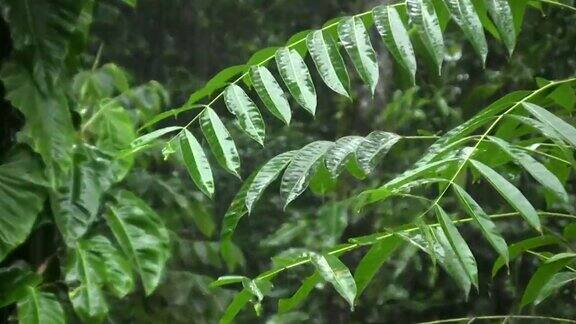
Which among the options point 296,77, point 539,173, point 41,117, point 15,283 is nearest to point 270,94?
point 296,77

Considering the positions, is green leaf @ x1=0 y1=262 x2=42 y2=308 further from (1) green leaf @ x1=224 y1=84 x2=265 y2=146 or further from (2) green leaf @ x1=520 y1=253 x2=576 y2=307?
(2) green leaf @ x1=520 y1=253 x2=576 y2=307

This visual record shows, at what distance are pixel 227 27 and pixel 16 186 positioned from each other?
1113 mm

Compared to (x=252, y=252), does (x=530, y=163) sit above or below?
above

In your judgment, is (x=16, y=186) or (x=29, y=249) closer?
(x=16, y=186)

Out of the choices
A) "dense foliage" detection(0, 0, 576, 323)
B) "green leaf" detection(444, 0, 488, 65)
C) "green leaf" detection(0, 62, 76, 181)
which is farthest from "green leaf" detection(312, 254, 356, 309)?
"green leaf" detection(0, 62, 76, 181)

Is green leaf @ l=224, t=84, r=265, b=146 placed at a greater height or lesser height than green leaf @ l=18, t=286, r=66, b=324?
greater

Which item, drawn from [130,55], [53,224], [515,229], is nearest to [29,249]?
[53,224]

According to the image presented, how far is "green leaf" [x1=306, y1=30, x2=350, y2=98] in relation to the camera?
2.49ft

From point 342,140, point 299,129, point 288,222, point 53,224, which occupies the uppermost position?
point 342,140

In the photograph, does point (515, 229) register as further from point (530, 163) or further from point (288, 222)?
point (530, 163)

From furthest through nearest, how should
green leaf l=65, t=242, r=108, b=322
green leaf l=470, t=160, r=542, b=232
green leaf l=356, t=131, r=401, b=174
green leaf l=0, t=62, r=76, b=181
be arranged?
green leaf l=65, t=242, r=108, b=322
green leaf l=0, t=62, r=76, b=181
green leaf l=356, t=131, r=401, b=174
green leaf l=470, t=160, r=542, b=232

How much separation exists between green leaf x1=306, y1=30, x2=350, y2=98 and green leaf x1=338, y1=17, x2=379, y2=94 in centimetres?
2

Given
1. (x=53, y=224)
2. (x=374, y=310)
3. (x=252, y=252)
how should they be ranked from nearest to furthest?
1. (x=53, y=224)
2. (x=374, y=310)
3. (x=252, y=252)

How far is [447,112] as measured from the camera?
6.73 feet
